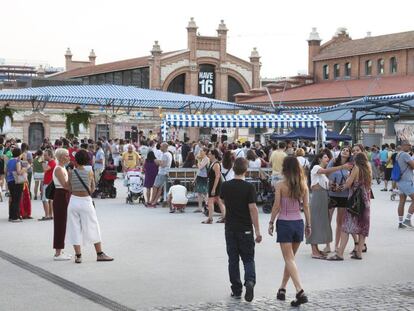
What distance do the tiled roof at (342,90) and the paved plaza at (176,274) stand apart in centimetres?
3508

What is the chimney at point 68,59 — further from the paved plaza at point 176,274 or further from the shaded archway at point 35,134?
the paved plaza at point 176,274

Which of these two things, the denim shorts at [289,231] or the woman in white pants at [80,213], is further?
the woman in white pants at [80,213]

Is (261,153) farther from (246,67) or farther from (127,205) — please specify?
(246,67)

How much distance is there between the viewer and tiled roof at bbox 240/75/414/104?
50291 millimetres

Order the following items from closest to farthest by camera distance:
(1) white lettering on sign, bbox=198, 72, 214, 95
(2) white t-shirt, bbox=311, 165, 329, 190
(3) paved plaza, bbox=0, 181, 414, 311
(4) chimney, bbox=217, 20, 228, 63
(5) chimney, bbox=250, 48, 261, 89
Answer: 1. (3) paved plaza, bbox=0, 181, 414, 311
2. (2) white t-shirt, bbox=311, 165, 329, 190
3. (1) white lettering on sign, bbox=198, 72, 214, 95
4. (4) chimney, bbox=217, 20, 228, 63
5. (5) chimney, bbox=250, 48, 261, 89

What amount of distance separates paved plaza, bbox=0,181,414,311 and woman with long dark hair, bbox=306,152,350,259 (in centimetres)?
32

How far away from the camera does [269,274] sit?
34.8ft

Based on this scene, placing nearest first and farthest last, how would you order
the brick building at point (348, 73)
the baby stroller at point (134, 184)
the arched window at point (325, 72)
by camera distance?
the baby stroller at point (134, 184) < the brick building at point (348, 73) < the arched window at point (325, 72)

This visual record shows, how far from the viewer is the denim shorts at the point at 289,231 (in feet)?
29.1

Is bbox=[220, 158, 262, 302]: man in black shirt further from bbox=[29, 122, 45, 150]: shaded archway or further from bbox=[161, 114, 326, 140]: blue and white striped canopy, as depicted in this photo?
bbox=[29, 122, 45, 150]: shaded archway

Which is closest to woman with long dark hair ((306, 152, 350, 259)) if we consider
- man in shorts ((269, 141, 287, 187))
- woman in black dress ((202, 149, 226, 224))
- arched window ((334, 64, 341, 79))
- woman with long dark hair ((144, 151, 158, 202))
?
woman in black dress ((202, 149, 226, 224))

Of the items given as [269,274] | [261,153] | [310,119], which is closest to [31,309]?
[269,274]

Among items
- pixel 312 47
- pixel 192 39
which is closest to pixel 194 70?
pixel 192 39

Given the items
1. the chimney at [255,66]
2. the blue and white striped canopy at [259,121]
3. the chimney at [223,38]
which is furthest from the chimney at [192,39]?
the blue and white striped canopy at [259,121]
